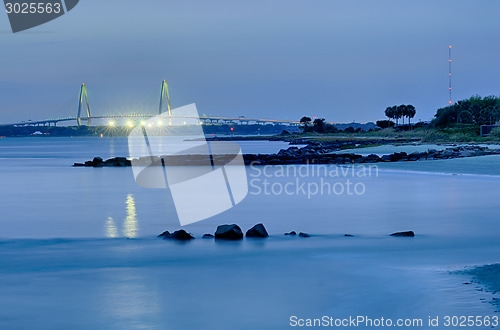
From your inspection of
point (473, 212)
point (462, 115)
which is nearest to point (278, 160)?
point (473, 212)

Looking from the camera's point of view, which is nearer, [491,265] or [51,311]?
[51,311]

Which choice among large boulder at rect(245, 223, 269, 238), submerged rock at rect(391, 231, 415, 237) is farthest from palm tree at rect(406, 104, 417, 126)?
large boulder at rect(245, 223, 269, 238)

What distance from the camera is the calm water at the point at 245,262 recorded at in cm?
475

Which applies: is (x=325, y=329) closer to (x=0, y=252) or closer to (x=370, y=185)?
(x=0, y=252)

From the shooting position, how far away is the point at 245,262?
6.56m

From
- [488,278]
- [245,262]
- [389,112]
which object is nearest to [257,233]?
[245,262]

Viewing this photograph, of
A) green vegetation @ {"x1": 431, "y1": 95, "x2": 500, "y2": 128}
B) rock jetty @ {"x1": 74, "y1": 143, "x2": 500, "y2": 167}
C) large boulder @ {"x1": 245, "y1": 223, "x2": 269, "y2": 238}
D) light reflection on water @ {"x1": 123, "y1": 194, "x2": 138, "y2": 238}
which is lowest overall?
light reflection on water @ {"x1": 123, "y1": 194, "x2": 138, "y2": 238}

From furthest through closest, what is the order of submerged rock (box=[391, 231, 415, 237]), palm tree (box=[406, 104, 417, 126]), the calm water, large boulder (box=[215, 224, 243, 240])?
palm tree (box=[406, 104, 417, 126]) → submerged rock (box=[391, 231, 415, 237]) → large boulder (box=[215, 224, 243, 240]) → the calm water

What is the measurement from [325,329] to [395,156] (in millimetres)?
21182

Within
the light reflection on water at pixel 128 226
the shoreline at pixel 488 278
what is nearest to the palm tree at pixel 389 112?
the light reflection on water at pixel 128 226

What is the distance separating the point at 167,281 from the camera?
5.84 metres

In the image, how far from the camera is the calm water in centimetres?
475

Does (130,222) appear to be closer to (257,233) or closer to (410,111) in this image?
(257,233)

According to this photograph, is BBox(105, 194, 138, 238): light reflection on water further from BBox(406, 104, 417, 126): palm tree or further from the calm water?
BBox(406, 104, 417, 126): palm tree
